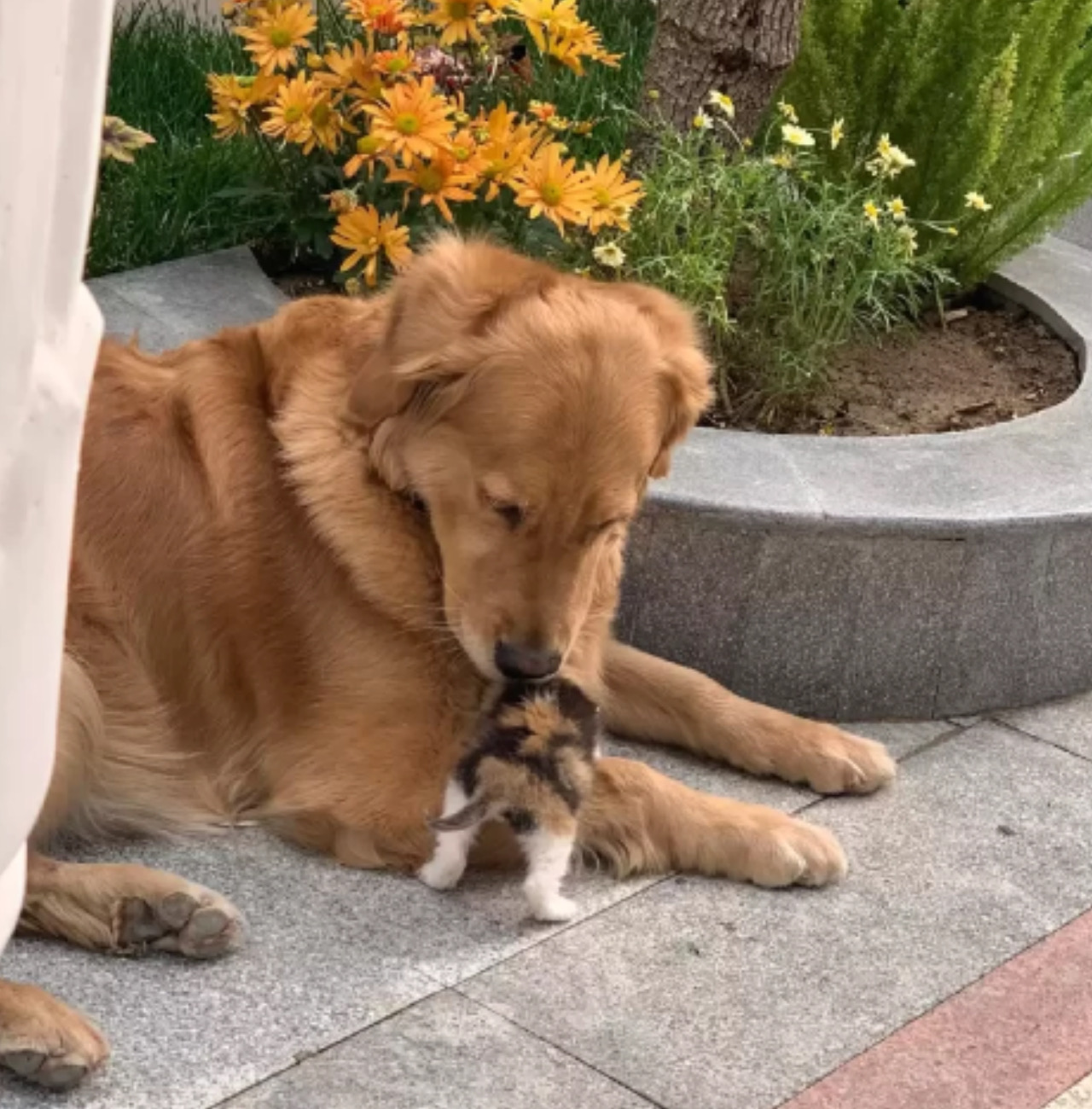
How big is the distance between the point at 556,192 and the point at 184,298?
1.00 m

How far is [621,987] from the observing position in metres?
2.90

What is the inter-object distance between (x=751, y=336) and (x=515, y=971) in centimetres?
197

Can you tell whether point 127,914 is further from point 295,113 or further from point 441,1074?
point 295,113

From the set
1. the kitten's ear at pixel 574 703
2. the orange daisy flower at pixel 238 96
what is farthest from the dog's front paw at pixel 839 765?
the orange daisy flower at pixel 238 96

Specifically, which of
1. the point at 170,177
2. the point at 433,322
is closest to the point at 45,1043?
the point at 433,322

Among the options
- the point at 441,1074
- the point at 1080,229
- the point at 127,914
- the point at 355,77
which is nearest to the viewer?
the point at 441,1074

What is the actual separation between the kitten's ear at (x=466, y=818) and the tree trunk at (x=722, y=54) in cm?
245

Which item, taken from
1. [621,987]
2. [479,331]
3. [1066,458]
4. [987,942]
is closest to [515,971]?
[621,987]

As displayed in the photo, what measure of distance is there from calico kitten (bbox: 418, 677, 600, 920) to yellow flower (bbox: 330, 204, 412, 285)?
138cm

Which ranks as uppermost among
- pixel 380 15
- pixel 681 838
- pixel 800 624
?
pixel 380 15

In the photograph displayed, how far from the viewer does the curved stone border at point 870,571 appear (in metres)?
3.71

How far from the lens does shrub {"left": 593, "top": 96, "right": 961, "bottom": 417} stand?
4.16 metres

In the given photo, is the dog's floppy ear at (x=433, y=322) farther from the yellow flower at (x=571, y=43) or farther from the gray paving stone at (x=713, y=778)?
the yellow flower at (x=571, y=43)

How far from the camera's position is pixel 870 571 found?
3.76m
